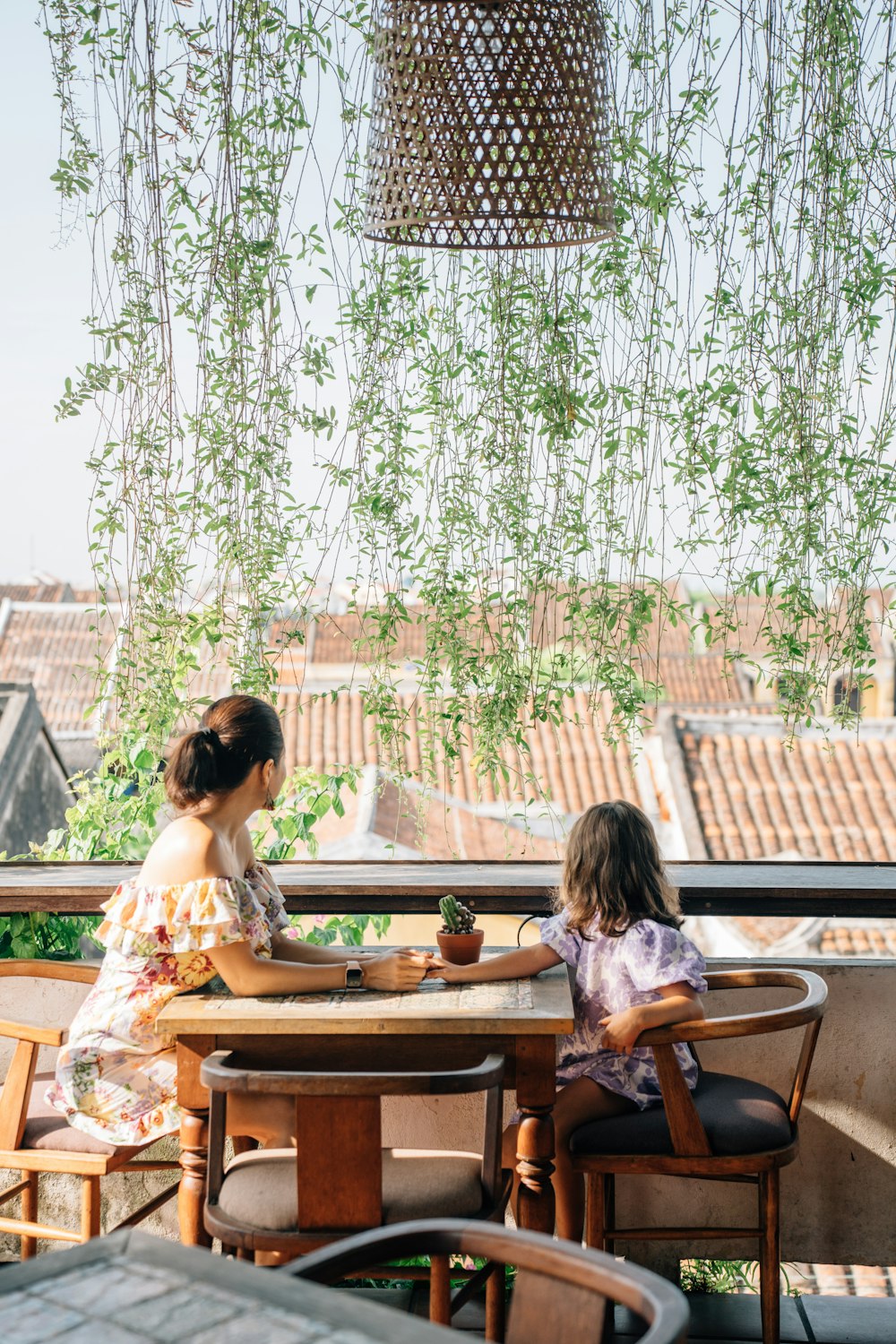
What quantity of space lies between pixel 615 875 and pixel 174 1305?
152 centimetres

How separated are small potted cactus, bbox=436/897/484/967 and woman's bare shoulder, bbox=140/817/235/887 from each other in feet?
1.43

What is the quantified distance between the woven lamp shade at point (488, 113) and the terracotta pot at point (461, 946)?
1.34 metres

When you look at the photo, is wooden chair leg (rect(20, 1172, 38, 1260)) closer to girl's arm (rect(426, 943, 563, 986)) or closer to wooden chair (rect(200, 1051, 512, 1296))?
wooden chair (rect(200, 1051, 512, 1296))

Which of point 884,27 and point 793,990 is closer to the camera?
point 884,27

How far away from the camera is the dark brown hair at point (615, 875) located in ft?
8.72

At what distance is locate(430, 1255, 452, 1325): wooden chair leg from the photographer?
1940 mm

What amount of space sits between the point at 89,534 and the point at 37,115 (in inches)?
44.7

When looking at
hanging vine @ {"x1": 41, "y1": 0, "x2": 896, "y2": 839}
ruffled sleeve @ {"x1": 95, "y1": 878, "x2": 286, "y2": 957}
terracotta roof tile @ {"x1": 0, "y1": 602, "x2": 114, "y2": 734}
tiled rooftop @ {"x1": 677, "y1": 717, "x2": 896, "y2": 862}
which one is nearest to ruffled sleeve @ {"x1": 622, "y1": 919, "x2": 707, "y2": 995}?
hanging vine @ {"x1": 41, "y1": 0, "x2": 896, "y2": 839}

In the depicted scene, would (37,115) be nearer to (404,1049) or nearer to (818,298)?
(818,298)

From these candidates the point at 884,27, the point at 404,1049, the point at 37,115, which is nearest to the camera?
the point at 404,1049

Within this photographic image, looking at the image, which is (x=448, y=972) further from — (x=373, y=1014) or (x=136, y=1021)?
(x=136, y=1021)

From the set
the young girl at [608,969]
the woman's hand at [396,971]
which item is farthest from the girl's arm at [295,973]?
the young girl at [608,969]

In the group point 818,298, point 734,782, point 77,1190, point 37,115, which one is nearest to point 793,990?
point 818,298

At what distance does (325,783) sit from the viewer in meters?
3.53
